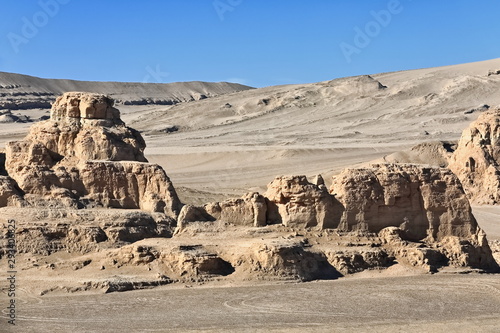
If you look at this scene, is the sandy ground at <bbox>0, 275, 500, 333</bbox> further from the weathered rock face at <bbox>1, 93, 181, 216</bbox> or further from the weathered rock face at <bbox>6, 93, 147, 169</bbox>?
the weathered rock face at <bbox>6, 93, 147, 169</bbox>

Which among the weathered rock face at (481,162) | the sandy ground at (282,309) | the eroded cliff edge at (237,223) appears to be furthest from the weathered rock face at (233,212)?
the weathered rock face at (481,162)

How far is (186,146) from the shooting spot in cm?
9469

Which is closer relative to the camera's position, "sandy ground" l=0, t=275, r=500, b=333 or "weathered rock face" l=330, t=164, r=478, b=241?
"sandy ground" l=0, t=275, r=500, b=333

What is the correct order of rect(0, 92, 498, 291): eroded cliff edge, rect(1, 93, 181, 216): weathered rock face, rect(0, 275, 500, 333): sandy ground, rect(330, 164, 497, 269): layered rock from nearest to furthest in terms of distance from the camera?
rect(0, 275, 500, 333): sandy ground
rect(0, 92, 498, 291): eroded cliff edge
rect(330, 164, 497, 269): layered rock
rect(1, 93, 181, 216): weathered rock face

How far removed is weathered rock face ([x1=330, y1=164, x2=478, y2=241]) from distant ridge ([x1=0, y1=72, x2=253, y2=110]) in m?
125

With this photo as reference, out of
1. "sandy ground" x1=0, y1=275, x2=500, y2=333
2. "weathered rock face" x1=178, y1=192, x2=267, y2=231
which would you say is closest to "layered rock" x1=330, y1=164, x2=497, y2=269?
"sandy ground" x1=0, y1=275, x2=500, y2=333

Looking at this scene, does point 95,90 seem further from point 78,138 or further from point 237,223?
point 237,223

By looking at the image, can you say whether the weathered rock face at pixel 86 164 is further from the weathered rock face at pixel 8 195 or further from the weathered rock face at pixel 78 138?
the weathered rock face at pixel 8 195

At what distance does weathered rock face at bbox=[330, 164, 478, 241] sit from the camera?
32688mm

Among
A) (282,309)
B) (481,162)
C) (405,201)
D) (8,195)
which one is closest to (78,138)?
(8,195)

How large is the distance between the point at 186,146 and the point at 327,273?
212 feet

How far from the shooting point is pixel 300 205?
1261 inches

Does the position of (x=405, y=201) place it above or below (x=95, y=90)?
below

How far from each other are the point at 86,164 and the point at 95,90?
147964 mm
